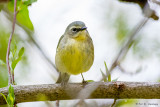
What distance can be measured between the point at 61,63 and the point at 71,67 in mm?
219

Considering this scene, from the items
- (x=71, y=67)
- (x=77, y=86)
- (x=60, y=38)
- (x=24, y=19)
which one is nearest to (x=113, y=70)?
(x=24, y=19)

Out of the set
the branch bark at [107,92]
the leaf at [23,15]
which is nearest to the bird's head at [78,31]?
the branch bark at [107,92]

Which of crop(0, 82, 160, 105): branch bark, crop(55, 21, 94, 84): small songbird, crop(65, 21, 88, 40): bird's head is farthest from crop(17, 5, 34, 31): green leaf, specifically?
crop(65, 21, 88, 40): bird's head

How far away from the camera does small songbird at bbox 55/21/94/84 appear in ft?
12.2

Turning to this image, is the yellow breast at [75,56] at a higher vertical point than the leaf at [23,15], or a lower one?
lower

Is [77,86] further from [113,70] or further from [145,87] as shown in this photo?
[113,70]

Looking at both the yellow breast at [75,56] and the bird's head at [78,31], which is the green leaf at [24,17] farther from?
the bird's head at [78,31]

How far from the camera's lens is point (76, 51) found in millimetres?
3756

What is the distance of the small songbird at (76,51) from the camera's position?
372 cm

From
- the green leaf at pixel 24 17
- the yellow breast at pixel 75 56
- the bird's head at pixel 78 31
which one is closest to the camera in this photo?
the green leaf at pixel 24 17

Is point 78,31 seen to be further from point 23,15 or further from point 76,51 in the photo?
point 23,15

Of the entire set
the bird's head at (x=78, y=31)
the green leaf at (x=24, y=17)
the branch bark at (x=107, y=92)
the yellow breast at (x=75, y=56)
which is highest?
the green leaf at (x=24, y=17)

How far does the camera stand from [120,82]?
2.96 m

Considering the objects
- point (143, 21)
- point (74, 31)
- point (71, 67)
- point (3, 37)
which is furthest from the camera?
point (74, 31)
